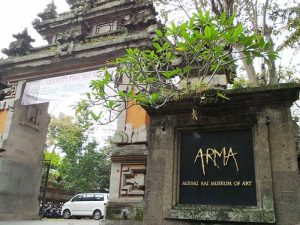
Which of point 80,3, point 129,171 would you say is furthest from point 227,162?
point 80,3

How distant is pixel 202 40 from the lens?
151 inches

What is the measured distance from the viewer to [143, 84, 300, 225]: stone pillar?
389 centimetres

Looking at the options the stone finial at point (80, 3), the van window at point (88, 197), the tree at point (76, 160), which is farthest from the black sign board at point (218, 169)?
the tree at point (76, 160)

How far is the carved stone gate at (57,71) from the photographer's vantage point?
8.80 meters

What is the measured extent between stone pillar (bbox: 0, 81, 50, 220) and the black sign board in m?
9.05

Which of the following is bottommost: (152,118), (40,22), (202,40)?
(152,118)

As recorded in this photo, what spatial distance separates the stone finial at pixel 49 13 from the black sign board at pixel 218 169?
12545mm

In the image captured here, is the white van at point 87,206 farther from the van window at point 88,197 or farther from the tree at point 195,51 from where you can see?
the tree at point 195,51

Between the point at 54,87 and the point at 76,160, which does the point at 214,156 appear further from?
the point at 76,160

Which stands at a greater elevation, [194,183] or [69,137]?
[69,137]

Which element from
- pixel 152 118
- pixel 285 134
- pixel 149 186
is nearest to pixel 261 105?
pixel 285 134

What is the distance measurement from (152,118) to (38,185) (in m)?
9.95

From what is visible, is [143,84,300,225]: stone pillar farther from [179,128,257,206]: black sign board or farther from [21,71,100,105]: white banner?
[21,71,100,105]: white banner

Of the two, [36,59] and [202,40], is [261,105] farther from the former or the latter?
[36,59]
